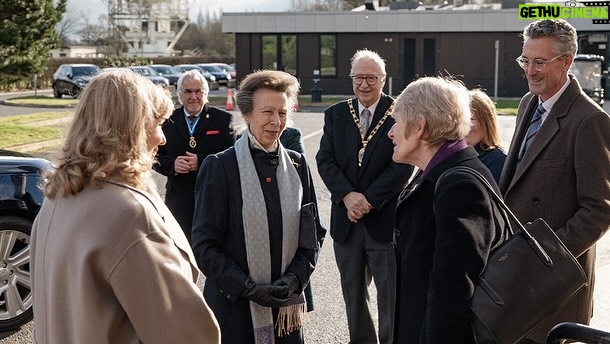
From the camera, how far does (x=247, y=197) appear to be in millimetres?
4129

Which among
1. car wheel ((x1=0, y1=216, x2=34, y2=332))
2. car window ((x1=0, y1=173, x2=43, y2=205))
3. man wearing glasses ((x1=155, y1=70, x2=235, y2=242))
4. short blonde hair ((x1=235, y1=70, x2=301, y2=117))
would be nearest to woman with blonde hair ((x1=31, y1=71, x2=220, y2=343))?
short blonde hair ((x1=235, y1=70, x2=301, y2=117))

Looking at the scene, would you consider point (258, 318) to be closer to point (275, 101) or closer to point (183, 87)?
point (275, 101)

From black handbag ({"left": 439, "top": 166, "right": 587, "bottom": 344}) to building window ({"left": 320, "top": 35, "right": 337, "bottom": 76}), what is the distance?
39.8 m

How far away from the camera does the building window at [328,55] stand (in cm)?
4234

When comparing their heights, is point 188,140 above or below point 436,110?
below

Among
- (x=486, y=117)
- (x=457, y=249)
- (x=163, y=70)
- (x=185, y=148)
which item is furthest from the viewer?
(x=163, y=70)

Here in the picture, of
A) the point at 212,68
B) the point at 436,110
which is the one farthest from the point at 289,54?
the point at 436,110

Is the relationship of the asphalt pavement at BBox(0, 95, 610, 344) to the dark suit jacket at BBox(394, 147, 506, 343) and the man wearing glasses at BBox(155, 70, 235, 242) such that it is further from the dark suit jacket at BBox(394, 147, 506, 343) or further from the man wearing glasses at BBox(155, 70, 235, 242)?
the dark suit jacket at BBox(394, 147, 506, 343)

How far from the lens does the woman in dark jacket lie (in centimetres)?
410

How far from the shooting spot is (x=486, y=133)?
511 centimetres

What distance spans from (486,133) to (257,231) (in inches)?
73.0

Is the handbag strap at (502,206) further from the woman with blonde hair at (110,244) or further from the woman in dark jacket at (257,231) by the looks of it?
the woman in dark jacket at (257,231)

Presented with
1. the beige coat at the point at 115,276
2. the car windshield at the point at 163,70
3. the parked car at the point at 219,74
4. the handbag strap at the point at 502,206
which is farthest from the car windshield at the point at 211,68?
the beige coat at the point at 115,276

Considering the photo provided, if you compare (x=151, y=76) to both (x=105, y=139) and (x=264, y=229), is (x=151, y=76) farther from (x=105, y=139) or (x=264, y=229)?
(x=105, y=139)
